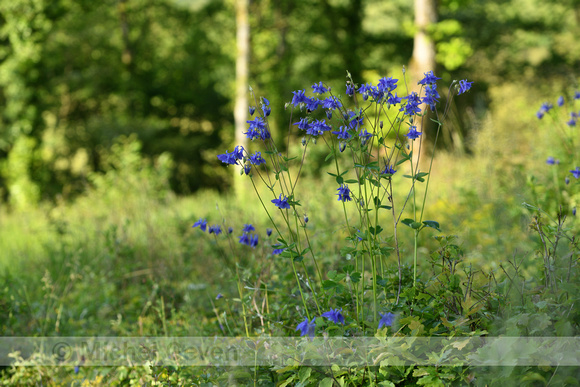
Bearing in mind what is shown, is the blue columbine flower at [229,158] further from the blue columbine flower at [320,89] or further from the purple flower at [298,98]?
the blue columbine flower at [320,89]

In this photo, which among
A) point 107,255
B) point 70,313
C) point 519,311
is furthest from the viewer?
point 107,255

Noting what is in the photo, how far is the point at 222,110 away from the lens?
1755cm

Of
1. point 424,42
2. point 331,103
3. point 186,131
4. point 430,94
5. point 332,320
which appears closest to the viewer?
point 332,320

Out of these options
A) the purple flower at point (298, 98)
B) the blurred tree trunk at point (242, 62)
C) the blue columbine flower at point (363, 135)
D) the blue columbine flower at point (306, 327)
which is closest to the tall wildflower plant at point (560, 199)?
the blue columbine flower at point (363, 135)

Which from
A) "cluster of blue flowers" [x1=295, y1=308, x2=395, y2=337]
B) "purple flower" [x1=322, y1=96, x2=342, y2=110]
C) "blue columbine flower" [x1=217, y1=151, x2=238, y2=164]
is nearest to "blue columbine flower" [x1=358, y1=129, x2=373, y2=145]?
"purple flower" [x1=322, y1=96, x2=342, y2=110]

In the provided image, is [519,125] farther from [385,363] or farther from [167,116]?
[167,116]

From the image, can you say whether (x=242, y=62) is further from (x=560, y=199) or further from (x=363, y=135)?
(x=363, y=135)

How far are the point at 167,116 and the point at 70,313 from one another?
14407 mm

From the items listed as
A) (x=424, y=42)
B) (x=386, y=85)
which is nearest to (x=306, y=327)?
(x=386, y=85)

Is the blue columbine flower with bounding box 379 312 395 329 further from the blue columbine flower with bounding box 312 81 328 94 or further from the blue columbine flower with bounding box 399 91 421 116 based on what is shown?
the blue columbine flower with bounding box 312 81 328 94

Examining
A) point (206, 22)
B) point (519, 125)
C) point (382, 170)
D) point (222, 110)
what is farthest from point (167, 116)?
point (382, 170)

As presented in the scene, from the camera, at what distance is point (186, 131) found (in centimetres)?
1731

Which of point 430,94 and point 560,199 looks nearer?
point 430,94

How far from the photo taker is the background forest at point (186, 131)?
3.71m
